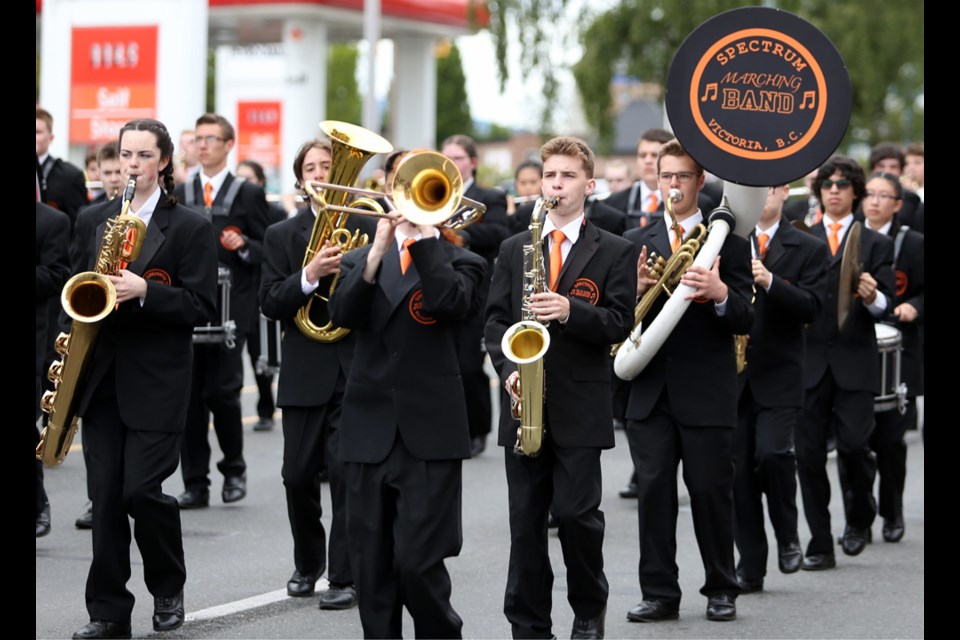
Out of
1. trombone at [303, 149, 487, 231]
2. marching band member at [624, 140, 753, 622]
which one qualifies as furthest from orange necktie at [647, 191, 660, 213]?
trombone at [303, 149, 487, 231]

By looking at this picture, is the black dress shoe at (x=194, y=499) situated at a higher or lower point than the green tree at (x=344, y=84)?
lower

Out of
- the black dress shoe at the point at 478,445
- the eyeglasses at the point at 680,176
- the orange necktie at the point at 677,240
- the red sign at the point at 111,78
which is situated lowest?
the black dress shoe at the point at 478,445

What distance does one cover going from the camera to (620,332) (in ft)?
22.7

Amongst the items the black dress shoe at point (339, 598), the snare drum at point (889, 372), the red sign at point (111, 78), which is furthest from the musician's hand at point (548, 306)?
the red sign at point (111, 78)

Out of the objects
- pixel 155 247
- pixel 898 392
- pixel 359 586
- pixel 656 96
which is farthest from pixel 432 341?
pixel 656 96

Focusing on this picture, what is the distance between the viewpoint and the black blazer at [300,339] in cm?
801

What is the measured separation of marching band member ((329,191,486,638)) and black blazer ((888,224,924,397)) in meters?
5.27

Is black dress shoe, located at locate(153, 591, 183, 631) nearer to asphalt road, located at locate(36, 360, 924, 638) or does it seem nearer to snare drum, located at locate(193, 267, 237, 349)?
asphalt road, located at locate(36, 360, 924, 638)

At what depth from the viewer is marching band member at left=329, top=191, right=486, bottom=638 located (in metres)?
6.12

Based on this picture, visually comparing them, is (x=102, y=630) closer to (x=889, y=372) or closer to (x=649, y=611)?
(x=649, y=611)

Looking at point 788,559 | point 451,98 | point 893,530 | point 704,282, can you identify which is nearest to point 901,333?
point 893,530

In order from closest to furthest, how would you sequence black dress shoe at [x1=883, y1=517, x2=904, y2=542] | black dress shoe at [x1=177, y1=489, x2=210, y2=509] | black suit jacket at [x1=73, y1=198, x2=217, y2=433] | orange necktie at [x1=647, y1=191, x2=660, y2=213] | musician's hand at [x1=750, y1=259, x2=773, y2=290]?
black suit jacket at [x1=73, y1=198, x2=217, y2=433] → musician's hand at [x1=750, y1=259, x2=773, y2=290] → black dress shoe at [x1=883, y1=517, x2=904, y2=542] → black dress shoe at [x1=177, y1=489, x2=210, y2=509] → orange necktie at [x1=647, y1=191, x2=660, y2=213]

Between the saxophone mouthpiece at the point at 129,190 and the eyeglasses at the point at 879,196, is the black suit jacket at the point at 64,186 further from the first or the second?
the eyeglasses at the point at 879,196

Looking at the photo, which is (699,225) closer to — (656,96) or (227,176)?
(227,176)
